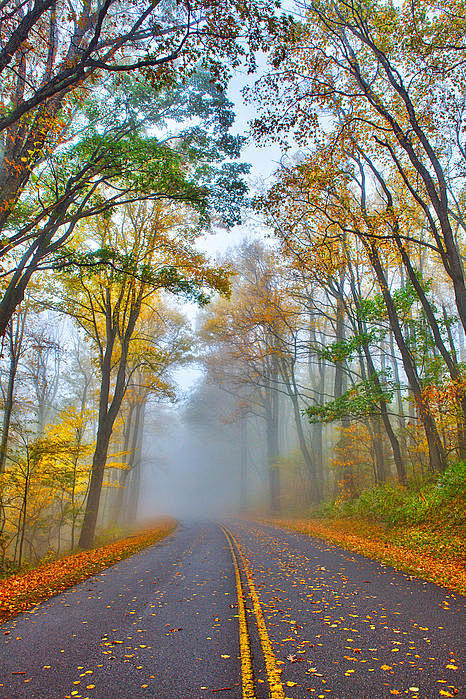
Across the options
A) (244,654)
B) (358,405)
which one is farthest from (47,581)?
(358,405)

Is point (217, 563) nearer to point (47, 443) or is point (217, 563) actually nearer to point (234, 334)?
point (47, 443)

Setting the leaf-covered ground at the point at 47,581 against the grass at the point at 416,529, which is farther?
the grass at the point at 416,529

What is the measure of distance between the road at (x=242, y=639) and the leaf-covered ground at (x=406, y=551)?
1.74 ft

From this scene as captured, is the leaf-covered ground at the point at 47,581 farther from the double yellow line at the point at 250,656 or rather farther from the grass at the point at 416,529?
the grass at the point at 416,529

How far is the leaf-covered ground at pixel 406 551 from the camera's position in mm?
6133

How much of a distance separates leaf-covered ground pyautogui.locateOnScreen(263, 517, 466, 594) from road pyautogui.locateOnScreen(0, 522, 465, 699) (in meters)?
0.53

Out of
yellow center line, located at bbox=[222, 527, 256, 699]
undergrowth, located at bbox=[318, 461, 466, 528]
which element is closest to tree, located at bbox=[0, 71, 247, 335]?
yellow center line, located at bbox=[222, 527, 256, 699]

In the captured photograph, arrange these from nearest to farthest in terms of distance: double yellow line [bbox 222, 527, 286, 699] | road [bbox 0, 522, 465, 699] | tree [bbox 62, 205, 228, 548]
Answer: double yellow line [bbox 222, 527, 286, 699] < road [bbox 0, 522, 465, 699] < tree [bbox 62, 205, 228, 548]

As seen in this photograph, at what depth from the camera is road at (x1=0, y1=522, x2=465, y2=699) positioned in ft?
9.21

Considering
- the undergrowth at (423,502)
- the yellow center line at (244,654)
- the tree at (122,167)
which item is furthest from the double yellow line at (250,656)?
the tree at (122,167)

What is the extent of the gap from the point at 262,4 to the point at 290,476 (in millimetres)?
27469

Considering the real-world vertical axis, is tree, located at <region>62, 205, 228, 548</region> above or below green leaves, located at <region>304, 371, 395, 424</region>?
above

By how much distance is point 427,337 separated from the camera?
14.2 m

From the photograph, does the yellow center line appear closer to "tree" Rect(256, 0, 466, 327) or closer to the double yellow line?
the double yellow line
